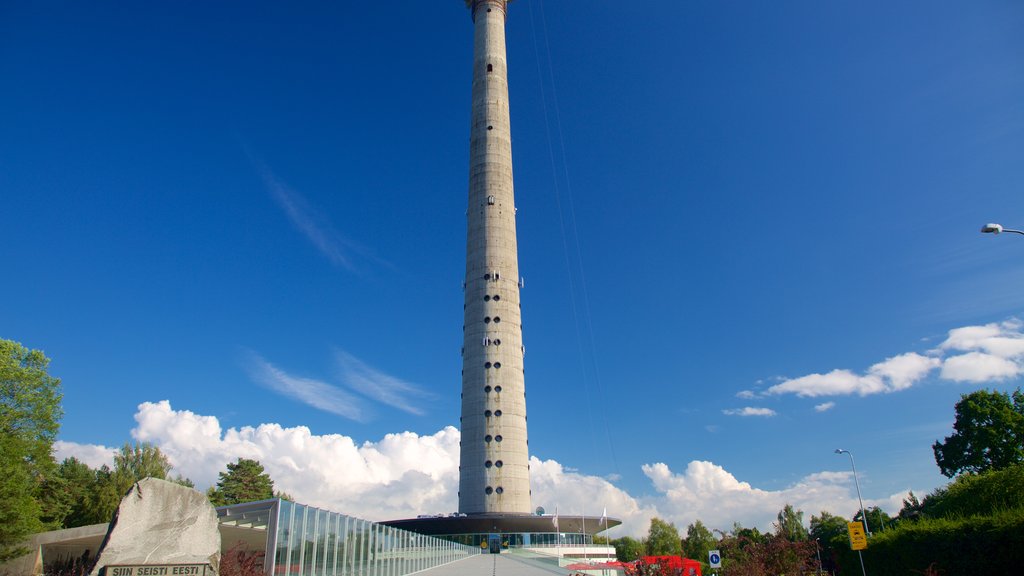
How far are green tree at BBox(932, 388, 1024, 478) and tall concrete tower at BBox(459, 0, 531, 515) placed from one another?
5010cm

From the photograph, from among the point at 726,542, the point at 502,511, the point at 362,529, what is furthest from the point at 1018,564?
the point at 502,511

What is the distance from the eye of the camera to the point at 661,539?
3942 inches

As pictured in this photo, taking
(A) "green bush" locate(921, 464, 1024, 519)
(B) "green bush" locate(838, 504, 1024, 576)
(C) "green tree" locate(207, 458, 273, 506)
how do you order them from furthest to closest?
(C) "green tree" locate(207, 458, 273, 506) → (A) "green bush" locate(921, 464, 1024, 519) → (B) "green bush" locate(838, 504, 1024, 576)

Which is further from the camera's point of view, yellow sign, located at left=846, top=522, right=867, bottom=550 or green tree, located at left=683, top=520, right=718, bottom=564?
green tree, located at left=683, top=520, right=718, bottom=564

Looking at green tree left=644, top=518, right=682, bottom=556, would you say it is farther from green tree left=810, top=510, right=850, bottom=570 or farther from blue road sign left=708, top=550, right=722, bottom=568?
blue road sign left=708, top=550, right=722, bottom=568

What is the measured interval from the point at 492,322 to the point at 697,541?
A: 54003 millimetres

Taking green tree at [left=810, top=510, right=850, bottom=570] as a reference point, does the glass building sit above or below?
above

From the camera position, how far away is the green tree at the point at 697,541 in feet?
305

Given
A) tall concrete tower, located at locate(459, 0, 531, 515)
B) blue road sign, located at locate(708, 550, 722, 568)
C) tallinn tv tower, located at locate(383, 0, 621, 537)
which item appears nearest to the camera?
blue road sign, located at locate(708, 550, 722, 568)

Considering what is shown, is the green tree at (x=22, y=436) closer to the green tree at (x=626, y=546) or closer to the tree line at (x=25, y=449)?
the tree line at (x=25, y=449)

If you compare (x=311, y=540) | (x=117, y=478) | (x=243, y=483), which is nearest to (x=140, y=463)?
(x=117, y=478)

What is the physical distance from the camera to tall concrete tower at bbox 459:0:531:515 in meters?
66.4

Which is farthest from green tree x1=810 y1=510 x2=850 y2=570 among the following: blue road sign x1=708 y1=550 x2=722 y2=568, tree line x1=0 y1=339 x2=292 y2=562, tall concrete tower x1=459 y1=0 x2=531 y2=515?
tree line x1=0 y1=339 x2=292 y2=562

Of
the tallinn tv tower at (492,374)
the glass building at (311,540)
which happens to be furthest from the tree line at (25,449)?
the tallinn tv tower at (492,374)
